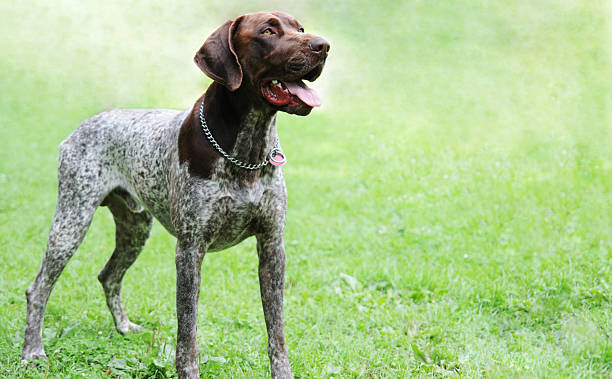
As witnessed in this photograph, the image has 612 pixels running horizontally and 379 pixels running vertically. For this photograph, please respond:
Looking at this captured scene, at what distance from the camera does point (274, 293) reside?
12.5 ft

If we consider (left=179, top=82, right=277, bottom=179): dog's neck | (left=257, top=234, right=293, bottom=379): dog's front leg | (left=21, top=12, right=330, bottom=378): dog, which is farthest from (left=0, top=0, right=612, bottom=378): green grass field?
(left=179, top=82, right=277, bottom=179): dog's neck

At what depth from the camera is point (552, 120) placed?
1011cm

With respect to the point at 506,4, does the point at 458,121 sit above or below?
below

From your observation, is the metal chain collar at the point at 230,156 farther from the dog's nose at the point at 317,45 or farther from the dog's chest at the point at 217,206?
the dog's nose at the point at 317,45

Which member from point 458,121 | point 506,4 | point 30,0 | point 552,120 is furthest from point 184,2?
point 552,120

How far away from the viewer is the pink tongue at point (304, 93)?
321cm

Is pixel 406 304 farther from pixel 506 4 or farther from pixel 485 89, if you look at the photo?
pixel 506 4

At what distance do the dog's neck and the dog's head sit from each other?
0.14m

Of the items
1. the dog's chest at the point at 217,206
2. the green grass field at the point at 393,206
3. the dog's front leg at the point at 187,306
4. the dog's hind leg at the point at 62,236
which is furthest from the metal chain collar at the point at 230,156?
the green grass field at the point at 393,206

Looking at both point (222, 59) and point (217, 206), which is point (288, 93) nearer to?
point (222, 59)

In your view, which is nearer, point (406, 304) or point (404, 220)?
point (406, 304)

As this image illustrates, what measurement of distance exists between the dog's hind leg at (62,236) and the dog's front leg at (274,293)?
142 centimetres

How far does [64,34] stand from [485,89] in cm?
1277

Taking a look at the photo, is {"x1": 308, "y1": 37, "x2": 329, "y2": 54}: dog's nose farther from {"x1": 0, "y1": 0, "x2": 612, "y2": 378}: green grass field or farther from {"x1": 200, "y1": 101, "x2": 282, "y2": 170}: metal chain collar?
{"x1": 0, "y1": 0, "x2": 612, "y2": 378}: green grass field
